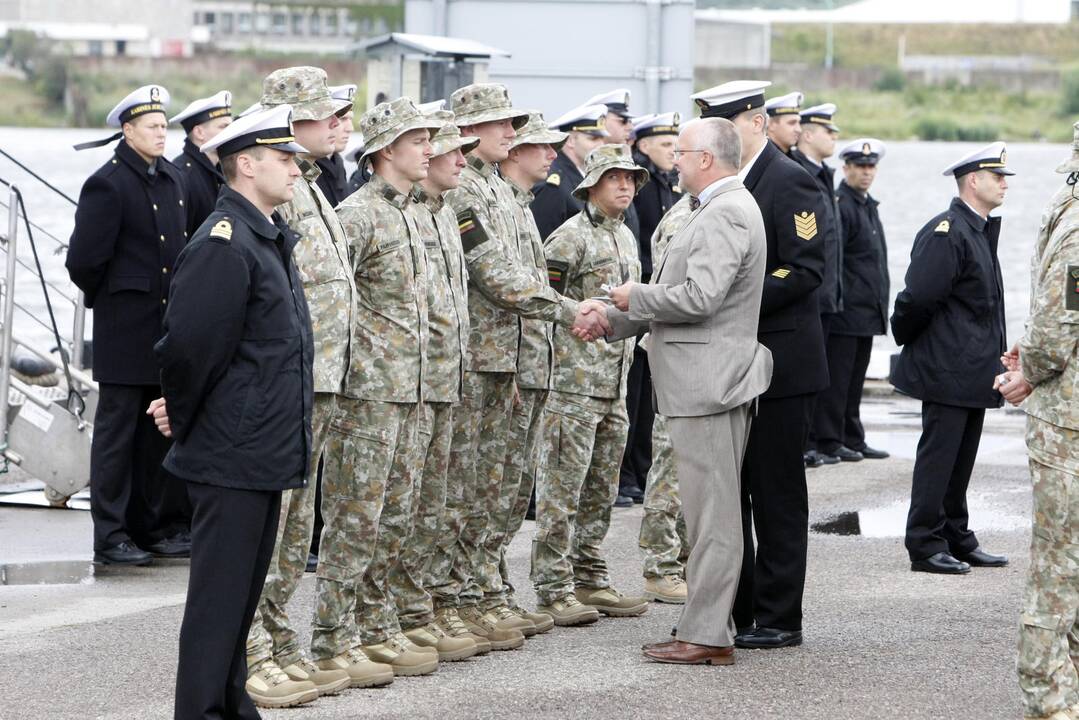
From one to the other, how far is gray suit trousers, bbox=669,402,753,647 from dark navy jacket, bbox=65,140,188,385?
302 centimetres

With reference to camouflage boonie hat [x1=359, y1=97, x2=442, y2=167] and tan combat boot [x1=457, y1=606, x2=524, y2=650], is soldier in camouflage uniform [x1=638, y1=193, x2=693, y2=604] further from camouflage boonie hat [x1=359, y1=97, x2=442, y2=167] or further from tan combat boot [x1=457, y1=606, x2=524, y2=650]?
camouflage boonie hat [x1=359, y1=97, x2=442, y2=167]

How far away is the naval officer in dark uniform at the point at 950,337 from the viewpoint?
8.35m

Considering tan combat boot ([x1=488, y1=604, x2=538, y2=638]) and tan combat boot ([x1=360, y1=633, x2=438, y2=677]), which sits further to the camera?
tan combat boot ([x1=488, y1=604, x2=538, y2=638])

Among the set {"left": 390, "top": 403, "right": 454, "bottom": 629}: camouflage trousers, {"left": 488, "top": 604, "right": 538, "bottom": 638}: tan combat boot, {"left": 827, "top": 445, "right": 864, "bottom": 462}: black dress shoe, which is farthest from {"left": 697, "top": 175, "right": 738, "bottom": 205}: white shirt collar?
{"left": 827, "top": 445, "right": 864, "bottom": 462}: black dress shoe

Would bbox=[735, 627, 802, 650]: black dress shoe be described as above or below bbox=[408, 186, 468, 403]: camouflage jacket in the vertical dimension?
below

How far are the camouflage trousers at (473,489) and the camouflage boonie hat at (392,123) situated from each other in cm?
103

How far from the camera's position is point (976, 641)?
697 cm

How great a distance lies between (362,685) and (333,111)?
2061 mm

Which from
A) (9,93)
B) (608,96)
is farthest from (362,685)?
(9,93)

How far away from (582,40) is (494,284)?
8.74 metres

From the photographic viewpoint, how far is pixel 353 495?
605 centimetres

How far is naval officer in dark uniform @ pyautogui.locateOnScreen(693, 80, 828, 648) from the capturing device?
684 cm

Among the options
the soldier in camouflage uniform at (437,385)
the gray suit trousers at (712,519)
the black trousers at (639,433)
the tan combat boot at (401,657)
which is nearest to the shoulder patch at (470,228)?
the soldier in camouflage uniform at (437,385)

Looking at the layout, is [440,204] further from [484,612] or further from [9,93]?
[9,93]
